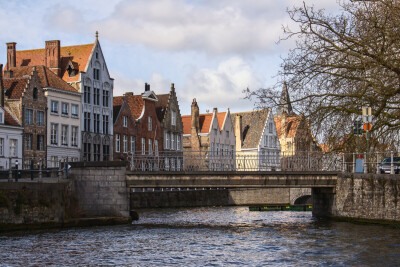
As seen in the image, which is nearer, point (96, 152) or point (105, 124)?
point (96, 152)

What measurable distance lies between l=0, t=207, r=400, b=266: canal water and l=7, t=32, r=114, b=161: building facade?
33419 mm

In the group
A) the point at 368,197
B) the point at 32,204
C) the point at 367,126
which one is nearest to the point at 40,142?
the point at 32,204

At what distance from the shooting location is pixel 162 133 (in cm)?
8556

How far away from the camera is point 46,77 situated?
219 ft

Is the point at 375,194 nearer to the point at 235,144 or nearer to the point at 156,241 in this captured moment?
the point at 156,241

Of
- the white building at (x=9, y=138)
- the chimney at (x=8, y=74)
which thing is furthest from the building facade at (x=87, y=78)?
the white building at (x=9, y=138)

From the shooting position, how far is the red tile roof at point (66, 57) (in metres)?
72.2

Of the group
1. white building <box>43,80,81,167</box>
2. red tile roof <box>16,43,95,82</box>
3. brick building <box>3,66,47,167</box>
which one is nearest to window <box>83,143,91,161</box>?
white building <box>43,80,81,167</box>

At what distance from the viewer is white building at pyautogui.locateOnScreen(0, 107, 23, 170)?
5947 cm

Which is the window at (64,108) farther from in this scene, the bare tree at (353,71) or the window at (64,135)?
the bare tree at (353,71)

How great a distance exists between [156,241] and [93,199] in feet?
30.7

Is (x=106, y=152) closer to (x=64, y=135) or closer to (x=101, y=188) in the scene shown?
(x=64, y=135)

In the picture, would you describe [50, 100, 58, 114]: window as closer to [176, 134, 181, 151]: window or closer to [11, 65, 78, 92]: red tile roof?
[11, 65, 78, 92]: red tile roof

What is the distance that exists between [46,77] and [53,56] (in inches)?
226
